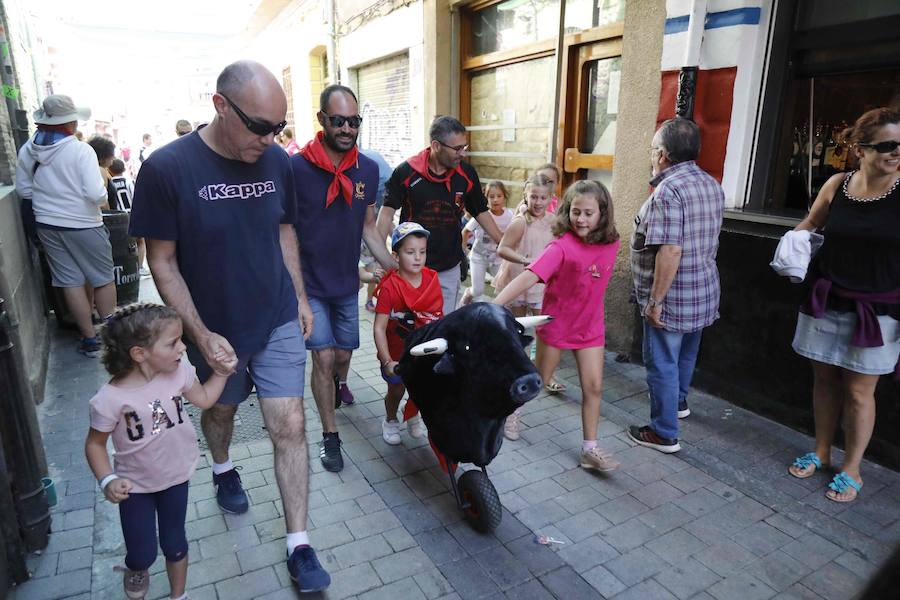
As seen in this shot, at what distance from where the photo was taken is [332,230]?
3.55m

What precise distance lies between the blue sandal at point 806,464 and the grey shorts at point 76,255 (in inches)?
230

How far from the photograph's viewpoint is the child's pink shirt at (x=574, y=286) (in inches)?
140

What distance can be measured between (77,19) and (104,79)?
3.24 meters

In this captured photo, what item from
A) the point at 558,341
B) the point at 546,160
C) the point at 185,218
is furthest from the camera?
the point at 546,160

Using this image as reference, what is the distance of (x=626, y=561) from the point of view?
2.92m

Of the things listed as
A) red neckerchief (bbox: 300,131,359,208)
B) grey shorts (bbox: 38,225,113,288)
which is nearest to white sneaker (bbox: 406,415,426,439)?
red neckerchief (bbox: 300,131,359,208)

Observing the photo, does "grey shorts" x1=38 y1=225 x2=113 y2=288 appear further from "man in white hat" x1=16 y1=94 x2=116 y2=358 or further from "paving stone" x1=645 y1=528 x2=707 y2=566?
"paving stone" x1=645 y1=528 x2=707 y2=566

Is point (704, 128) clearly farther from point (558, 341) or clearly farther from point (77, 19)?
point (77, 19)

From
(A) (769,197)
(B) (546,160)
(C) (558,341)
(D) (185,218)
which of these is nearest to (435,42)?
(B) (546,160)

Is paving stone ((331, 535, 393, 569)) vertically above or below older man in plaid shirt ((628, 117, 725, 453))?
below

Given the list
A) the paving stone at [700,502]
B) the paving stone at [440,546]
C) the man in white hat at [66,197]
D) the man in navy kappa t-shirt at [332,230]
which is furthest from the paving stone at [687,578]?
the man in white hat at [66,197]

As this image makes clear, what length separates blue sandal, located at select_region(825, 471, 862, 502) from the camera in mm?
3404

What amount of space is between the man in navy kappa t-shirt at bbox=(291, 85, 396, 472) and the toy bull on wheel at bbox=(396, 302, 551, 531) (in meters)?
0.75

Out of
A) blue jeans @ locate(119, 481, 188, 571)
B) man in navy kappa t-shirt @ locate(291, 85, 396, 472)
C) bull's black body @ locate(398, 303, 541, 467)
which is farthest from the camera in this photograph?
man in navy kappa t-shirt @ locate(291, 85, 396, 472)
